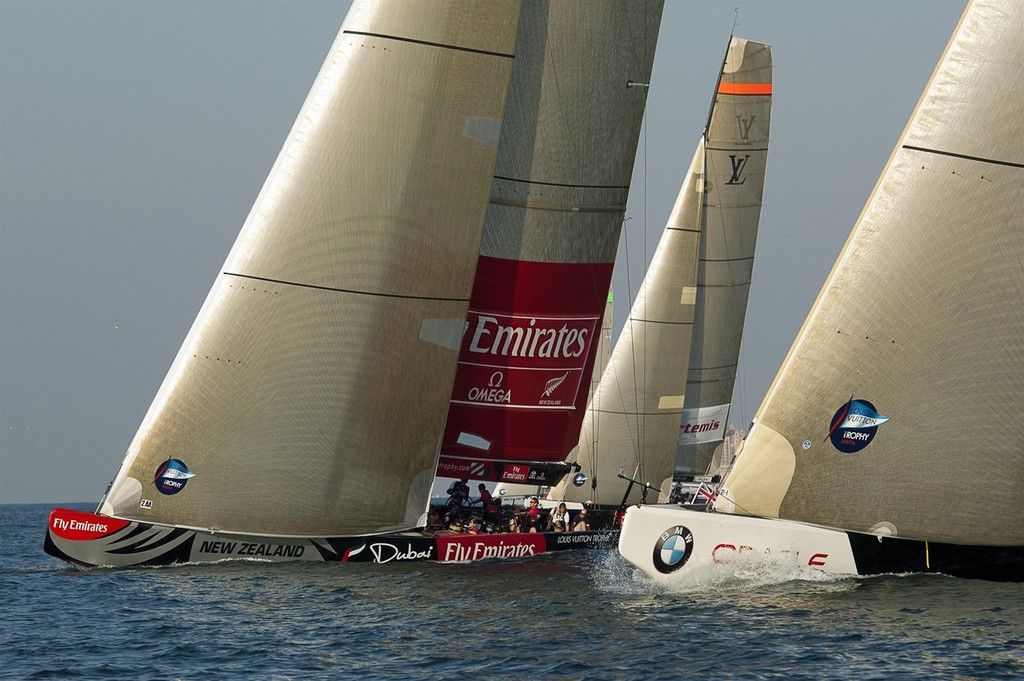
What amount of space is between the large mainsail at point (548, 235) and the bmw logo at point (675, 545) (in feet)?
19.6

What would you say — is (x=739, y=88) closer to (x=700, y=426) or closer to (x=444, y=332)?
(x=700, y=426)

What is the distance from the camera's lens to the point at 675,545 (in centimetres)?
1529

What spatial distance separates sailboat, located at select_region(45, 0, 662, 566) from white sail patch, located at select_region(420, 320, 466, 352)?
0.02 m

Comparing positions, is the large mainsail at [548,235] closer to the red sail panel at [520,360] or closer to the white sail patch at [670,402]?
the red sail panel at [520,360]

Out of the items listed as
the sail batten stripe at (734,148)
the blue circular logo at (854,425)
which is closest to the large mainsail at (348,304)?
the blue circular logo at (854,425)

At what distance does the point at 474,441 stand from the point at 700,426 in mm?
10201

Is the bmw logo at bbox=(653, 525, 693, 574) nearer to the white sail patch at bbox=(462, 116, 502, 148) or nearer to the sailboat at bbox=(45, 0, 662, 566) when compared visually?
the sailboat at bbox=(45, 0, 662, 566)

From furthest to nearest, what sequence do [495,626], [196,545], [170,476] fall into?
[196,545]
[170,476]
[495,626]

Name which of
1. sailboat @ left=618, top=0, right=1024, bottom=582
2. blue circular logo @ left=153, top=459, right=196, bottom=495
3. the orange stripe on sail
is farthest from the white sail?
blue circular logo @ left=153, top=459, right=196, bottom=495

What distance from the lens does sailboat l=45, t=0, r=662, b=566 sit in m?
17.5

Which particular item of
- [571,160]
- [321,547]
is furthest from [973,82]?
[321,547]

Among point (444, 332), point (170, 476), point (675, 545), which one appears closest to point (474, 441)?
point (444, 332)

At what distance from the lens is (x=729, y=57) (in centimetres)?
2814

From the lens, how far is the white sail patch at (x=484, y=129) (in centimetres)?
1873
